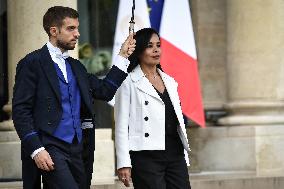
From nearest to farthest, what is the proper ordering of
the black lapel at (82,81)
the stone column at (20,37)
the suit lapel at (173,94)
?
the black lapel at (82,81) → the suit lapel at (173,94) → the stone column at (20,37)

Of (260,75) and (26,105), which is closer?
(26,105)

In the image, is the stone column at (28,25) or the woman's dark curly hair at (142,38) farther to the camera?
the stone column at (28,25)

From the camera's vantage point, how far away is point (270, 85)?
46.9ft

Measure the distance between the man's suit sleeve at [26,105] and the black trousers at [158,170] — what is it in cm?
122

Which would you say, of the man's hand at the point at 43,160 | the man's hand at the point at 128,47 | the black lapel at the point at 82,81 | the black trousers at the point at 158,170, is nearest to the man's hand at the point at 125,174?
the black trousers at the point at 158,170

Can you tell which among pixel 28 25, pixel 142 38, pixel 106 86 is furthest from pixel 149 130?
pixel 28 25

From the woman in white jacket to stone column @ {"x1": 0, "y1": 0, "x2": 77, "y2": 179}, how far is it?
4359 mm

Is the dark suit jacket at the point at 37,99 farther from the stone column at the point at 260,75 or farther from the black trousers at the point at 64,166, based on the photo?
the stone column at the point at 260,75

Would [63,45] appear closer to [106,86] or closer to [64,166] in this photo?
[106,86]

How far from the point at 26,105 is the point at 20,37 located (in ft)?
18.1

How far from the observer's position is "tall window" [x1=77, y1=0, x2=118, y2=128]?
1485 cm

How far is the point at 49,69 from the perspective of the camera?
6875mm

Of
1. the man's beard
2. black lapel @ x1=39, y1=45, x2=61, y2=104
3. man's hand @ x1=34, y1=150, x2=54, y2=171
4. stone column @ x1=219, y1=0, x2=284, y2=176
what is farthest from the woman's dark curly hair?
stone column @ x1=219, y1=0, x2=284, y2=176

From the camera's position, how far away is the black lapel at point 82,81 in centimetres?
694
